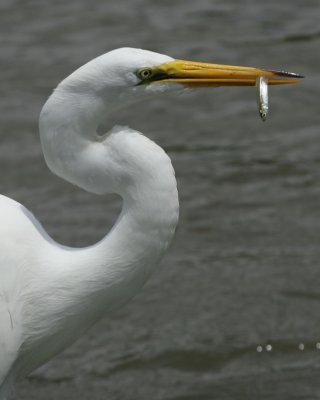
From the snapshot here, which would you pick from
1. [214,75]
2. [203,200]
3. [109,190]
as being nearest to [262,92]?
[214,75]

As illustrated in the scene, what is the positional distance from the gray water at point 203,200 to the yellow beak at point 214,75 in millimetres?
1863

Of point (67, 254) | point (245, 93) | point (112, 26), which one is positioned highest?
point (112, 26)

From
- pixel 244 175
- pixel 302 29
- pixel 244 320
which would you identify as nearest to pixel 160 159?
pixel 244 320

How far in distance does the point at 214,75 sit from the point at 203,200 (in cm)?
309

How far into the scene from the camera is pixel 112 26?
9625mm

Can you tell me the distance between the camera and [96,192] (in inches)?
169

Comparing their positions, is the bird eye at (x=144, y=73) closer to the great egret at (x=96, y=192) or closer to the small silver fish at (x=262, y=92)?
the great egret at (x=96, y=192)

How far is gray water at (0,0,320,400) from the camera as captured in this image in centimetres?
590

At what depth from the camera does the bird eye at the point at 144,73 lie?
13.6ft

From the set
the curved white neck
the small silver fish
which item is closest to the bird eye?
the curved white neck

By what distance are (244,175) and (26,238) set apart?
3328 millimetres

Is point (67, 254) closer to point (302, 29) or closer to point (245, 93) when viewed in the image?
point (245, 93)

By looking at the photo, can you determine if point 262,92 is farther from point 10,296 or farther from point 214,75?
point 10,296

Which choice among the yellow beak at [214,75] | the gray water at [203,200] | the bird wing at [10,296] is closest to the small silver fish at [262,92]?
the yellow beak at [214,75]
